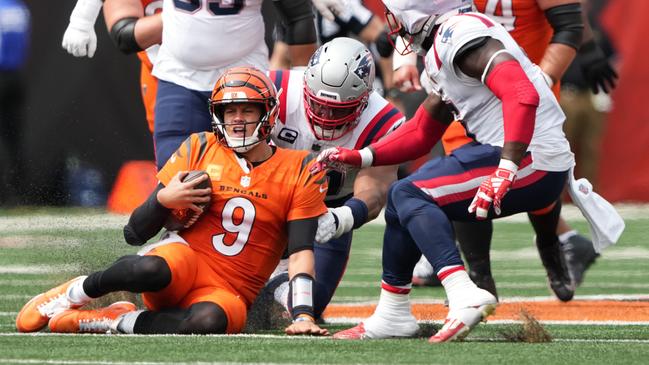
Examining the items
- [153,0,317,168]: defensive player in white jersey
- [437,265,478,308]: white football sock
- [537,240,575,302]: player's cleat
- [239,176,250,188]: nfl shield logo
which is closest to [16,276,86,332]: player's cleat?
[239,176,250,188]: nfl shield logo

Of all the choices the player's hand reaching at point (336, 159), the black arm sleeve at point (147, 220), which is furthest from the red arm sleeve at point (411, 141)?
the black arm sleeve at point (147, 220)

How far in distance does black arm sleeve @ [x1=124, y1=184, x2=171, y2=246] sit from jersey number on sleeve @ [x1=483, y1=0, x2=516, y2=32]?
7.07 ft

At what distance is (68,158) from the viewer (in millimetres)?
11438

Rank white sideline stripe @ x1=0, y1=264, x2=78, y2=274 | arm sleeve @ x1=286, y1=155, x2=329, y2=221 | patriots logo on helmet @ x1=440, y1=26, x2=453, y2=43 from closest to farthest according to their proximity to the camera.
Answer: patriots logo on helmet @ x1=440, y1=26, x2=453, y2=43 → arm sleeve @ x1=286, y1=155, x2=329, y2=221 → white sideline stripe @ x1=0, y1=264, x2=78, y2=274

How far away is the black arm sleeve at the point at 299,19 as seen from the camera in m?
6.59

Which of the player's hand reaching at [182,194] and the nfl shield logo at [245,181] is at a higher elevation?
the player's hand reaching at [182,194]

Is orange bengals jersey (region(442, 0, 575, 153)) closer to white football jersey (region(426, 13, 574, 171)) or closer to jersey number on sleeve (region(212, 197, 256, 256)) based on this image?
white football jersey (region(426, 13, 574, 171))

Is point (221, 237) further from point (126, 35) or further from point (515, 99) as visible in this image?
point (126, 35)

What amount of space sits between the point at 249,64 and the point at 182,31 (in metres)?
0.36

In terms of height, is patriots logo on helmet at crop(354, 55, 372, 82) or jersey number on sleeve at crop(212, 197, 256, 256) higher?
patriots logo on helmet at crop(354, 55, 372, 82)

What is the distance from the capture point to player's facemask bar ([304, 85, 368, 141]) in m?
5.59

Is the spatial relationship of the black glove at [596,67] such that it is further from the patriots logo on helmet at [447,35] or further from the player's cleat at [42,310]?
the player's cleat at [42,310]

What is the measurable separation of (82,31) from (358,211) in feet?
7.41

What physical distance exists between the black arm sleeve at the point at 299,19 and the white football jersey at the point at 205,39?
14 cm
